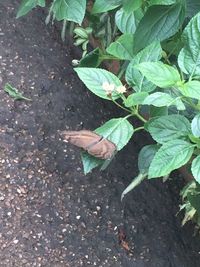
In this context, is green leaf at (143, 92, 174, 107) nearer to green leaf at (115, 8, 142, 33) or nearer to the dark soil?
green leaf at (115, 8, 142, 33)

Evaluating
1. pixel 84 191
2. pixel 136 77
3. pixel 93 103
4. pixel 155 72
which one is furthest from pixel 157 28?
pixel 93 103

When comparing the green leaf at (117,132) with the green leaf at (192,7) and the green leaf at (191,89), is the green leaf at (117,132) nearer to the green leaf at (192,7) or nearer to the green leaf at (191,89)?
the green leaf at (191,89)

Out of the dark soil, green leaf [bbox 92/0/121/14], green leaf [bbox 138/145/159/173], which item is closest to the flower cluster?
green leaf [bbox 138/145/159/173]

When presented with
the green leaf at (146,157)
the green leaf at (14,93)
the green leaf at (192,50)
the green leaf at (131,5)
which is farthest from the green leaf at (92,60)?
the green leaf at (14,93)

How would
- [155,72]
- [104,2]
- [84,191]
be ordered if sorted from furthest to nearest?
1. [84,191]
2. [104,2]
3. [155,72]

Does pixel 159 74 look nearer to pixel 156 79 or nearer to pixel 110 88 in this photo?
pixel 156 79

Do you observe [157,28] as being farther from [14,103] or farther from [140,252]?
[14,103]
